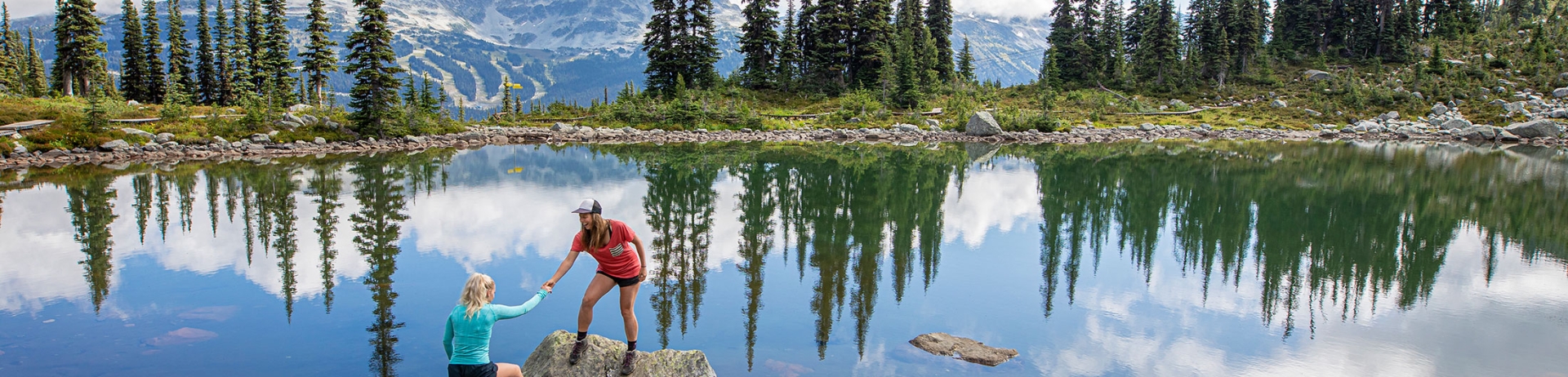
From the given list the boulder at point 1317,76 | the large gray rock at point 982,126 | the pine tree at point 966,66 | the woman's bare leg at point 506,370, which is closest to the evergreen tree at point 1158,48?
the boulder at point 1317,76

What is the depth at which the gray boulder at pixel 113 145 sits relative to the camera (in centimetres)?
3253

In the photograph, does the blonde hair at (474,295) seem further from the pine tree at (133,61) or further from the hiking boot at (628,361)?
the pine tree at (133,61)

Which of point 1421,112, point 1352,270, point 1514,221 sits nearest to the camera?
point 1352,270

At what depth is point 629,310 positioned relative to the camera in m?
7.15

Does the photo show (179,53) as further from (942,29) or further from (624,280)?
(624,280)

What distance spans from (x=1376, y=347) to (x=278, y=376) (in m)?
10.6

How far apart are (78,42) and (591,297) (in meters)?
53.8

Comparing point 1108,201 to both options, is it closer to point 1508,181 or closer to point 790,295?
point 790,295

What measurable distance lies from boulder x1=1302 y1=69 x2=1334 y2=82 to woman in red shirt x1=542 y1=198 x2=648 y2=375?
71191 mm

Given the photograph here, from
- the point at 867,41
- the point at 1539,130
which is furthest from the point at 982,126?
the point at 1539,130

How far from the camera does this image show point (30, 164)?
28.5 m

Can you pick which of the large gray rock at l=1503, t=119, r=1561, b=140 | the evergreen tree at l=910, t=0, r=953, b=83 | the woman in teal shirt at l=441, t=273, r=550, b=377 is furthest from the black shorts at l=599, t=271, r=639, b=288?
the evergreen tree at l=910, t=0, r=953, b=83

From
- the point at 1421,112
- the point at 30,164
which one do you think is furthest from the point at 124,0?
the point at 1421,112

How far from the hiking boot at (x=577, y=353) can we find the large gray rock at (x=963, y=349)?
11.0 feet
